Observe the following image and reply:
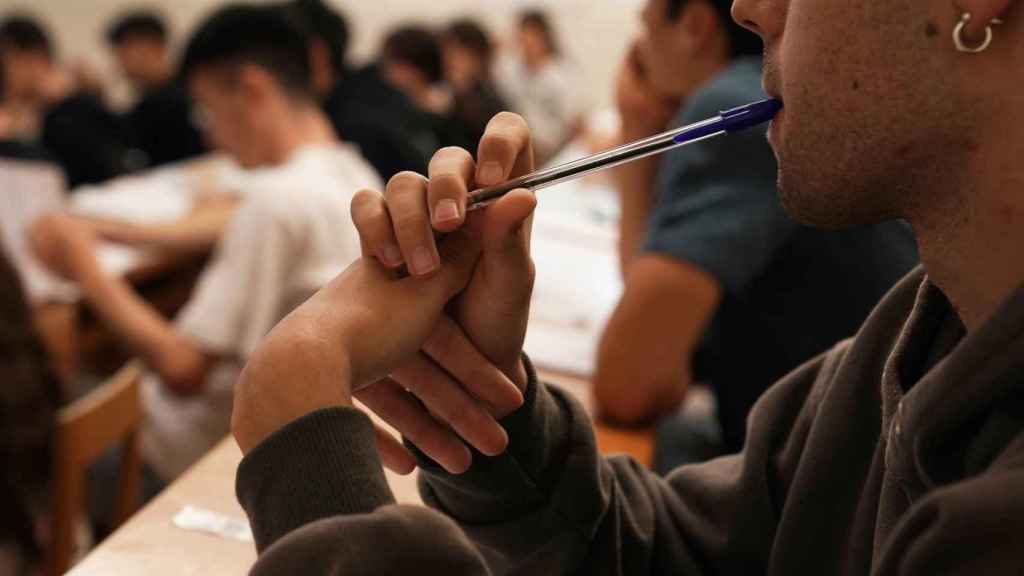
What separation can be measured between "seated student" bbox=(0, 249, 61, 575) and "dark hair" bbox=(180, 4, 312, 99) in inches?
27.0

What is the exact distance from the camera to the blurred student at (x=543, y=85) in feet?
19.9

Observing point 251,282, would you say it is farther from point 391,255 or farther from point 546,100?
point 546,100

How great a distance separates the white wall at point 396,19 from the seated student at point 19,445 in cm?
584

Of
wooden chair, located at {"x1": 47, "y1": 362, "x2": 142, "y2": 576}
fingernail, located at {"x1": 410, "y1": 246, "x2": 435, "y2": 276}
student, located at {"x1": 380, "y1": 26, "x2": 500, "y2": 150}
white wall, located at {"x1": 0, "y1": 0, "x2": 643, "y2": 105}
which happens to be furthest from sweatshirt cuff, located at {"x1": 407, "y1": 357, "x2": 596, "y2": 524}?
white wall, located at {"x1": 0, "y1": 0, "x2": 643, "y2": 105}

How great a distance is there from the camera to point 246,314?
5.95 ft

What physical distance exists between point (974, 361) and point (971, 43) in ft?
0.60

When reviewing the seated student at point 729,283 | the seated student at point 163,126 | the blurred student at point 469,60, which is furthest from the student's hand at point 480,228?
the blurred student at point 469,60

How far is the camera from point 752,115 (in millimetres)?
680

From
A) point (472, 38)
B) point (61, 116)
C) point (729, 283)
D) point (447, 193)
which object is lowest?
point (472, 38)

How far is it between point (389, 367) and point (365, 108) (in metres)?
2.96

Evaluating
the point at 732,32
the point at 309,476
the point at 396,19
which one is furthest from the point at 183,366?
the point at 396,19

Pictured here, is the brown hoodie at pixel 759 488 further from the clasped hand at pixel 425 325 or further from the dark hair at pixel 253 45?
the dark hair at pixel 253 45

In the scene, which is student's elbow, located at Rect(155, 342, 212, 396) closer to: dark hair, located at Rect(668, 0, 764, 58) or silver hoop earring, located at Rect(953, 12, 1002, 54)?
dark hair, located at Rect(668, 0, 764, 58)

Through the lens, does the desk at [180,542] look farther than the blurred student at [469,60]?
No
